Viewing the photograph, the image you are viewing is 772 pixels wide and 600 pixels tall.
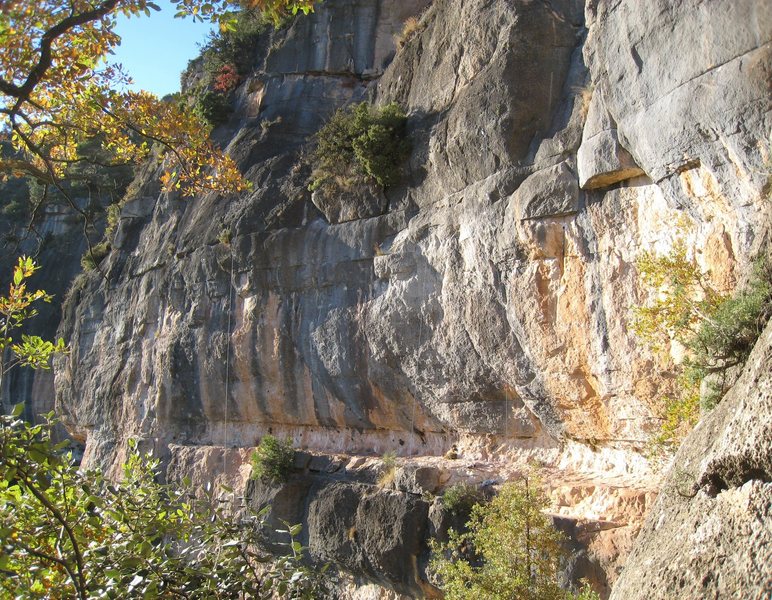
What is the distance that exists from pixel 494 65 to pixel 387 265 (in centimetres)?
362

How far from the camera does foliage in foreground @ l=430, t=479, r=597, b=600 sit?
7.46 m

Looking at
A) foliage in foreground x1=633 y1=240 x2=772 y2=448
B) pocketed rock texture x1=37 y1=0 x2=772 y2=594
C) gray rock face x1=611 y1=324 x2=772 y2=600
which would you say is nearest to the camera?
gray rock face x1=611 y1=324 x2=772 y2=600

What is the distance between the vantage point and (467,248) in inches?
430

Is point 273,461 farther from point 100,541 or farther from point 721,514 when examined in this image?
point 721,514

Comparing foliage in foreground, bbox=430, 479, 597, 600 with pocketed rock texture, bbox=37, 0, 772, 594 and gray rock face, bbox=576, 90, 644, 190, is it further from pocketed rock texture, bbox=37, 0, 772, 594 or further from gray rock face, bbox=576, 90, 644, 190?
gray rock face, bbox=576, 90, 644, 190

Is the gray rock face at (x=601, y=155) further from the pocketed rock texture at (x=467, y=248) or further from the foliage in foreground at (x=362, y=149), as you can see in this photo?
the foliage in foreground at (x=362, y=149)

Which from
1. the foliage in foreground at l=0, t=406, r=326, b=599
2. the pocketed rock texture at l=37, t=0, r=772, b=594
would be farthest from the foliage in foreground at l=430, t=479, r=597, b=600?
the foliage in foreground at l=0, t=406, r=326, b=599

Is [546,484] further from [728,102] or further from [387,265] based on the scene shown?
[728,102]

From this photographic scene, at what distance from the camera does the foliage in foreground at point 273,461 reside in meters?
13.5

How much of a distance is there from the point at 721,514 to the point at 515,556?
146 inches

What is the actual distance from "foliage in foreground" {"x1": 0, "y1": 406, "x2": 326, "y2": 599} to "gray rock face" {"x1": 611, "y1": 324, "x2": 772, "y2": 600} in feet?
7.21

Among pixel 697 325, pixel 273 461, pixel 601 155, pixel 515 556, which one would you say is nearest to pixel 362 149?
pixel 601 155

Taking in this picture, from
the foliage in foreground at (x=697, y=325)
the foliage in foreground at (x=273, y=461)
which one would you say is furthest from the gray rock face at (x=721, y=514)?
the foliage in foreground at (x=273, y=461)

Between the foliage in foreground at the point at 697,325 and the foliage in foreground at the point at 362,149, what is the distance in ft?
18.6
